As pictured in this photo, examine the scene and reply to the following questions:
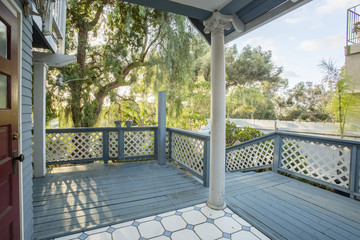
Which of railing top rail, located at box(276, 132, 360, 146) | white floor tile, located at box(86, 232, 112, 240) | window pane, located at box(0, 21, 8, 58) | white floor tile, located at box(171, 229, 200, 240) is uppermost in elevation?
window pane, located at box(0, 21, 8, 58)

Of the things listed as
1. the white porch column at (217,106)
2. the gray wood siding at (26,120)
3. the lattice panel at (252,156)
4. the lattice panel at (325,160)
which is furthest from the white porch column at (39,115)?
the lattice panel at (325,160)

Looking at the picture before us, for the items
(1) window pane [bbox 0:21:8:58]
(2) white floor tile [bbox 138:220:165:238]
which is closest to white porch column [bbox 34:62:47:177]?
(1) window pane [bbox 0:21:8:58]

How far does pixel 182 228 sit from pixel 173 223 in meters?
0.14

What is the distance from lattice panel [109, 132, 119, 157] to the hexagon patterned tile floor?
2.62m

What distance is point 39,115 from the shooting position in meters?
3.42

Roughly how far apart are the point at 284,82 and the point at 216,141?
60.8ft

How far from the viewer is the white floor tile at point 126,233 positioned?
190cm

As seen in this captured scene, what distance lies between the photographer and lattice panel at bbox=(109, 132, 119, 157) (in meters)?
4.53

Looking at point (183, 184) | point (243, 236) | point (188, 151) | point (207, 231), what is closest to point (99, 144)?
point (188, 151)

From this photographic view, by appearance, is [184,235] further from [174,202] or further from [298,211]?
[298,211]

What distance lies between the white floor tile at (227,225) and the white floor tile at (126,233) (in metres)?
0.92

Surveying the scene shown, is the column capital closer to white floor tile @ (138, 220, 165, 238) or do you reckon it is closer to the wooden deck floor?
the wooden deck floor

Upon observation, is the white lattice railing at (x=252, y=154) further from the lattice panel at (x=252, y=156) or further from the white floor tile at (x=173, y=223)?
the white floor tile at (x=173, y=223)

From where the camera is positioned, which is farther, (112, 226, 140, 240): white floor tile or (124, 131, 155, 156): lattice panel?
(124, 131, 155, 156): lattice panel
